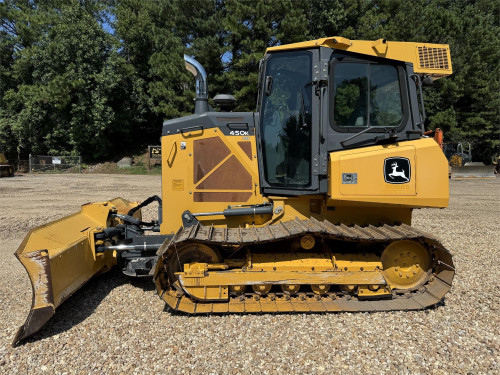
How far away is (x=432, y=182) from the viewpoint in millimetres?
3760

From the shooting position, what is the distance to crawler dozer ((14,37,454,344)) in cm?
370

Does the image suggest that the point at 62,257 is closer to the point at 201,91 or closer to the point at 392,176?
the point at 201,91

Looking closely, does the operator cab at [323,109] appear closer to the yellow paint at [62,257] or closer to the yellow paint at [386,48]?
the yellow paint at [386,48]

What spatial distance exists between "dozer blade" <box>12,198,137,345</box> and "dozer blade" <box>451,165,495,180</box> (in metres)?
21.8

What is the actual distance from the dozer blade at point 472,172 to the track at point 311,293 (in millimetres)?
19811

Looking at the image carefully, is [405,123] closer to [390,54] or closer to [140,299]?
[390,54]

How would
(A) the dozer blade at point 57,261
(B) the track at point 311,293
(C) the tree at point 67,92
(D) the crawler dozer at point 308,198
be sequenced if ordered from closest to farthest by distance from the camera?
(A) the dozer blade at point 57,261 → (B) the track at point 311,293 → (D) the crawler dozer at point 308,198 → (C) the tree at point 67,92

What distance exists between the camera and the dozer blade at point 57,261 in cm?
321

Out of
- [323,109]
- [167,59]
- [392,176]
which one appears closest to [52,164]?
[167,59]

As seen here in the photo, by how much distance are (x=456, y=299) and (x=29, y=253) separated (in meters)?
4.76

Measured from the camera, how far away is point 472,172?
2083 centimetres

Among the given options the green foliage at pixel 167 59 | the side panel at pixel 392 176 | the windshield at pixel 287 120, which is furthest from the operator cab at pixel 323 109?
the green foliage at pixel 167 59

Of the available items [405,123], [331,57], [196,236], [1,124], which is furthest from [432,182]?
[1,124]

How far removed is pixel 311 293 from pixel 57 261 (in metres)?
2.72
